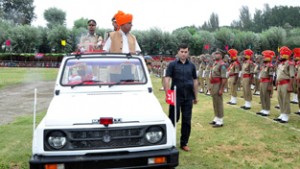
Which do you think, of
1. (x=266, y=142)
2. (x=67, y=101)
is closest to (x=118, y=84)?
(x=67, y=101)

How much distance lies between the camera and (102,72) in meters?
6.20

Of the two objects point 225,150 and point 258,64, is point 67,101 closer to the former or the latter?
point 225,150

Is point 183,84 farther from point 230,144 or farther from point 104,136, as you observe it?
point 104,136

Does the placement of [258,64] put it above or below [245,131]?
above

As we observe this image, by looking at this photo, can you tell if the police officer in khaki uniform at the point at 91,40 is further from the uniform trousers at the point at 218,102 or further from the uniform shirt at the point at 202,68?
the uniform shirt at the point at 202,68

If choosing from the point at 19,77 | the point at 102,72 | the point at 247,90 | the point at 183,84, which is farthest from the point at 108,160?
the point at 19,77

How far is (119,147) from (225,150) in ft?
11.0

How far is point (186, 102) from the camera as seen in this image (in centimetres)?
730

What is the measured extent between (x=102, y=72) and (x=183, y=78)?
1.81 meters

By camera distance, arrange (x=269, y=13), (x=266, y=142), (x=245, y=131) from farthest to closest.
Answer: (x=269, y=13), (x=245, y=131), (x=266, y=142)

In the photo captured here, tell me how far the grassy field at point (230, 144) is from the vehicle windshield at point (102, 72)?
1.73m

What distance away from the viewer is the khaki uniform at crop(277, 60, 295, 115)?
34.3 ft

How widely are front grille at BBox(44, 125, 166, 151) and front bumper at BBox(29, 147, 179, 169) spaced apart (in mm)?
117

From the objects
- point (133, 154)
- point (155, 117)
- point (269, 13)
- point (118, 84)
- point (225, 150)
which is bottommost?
Result: point (225, 150)
